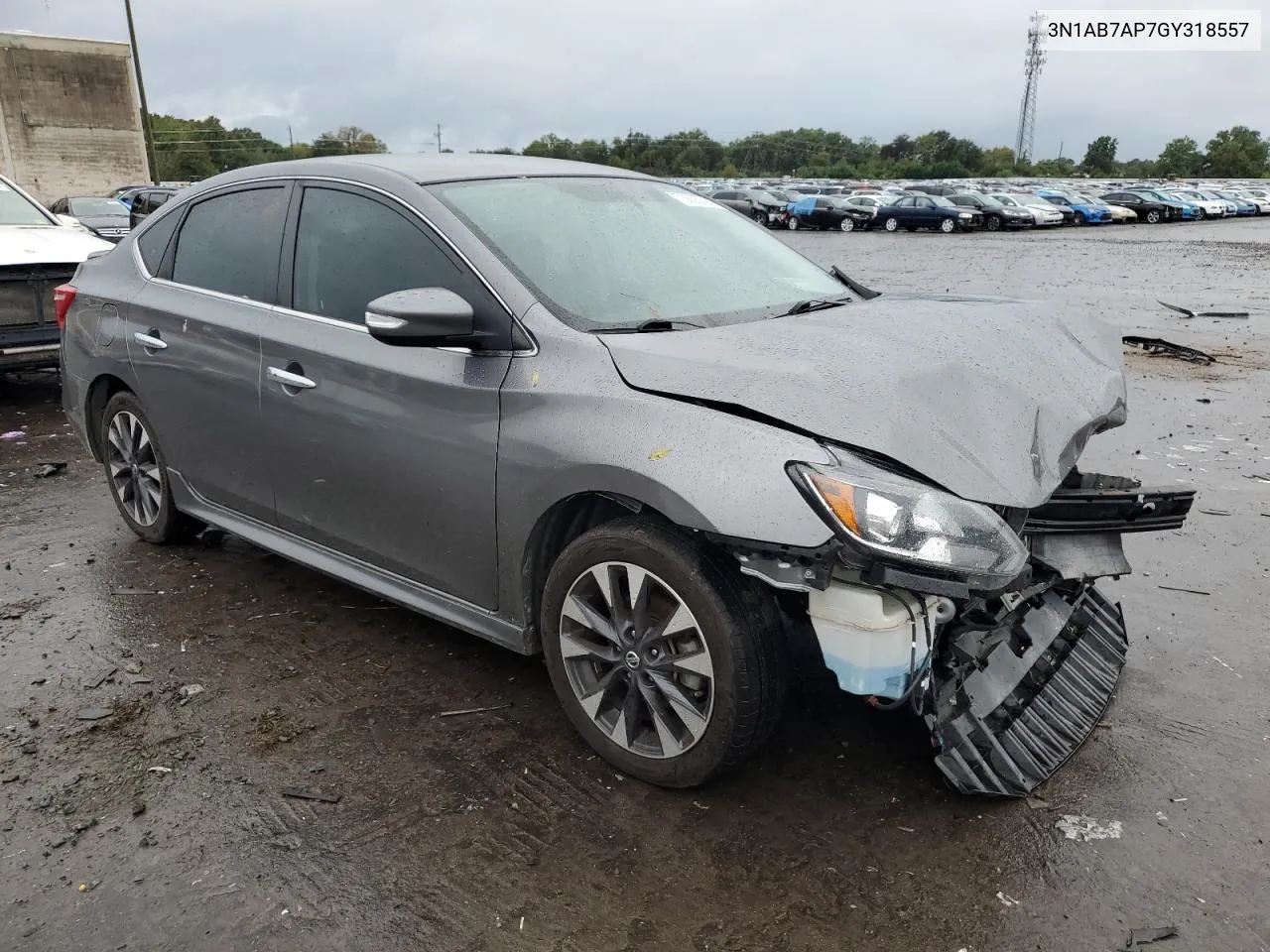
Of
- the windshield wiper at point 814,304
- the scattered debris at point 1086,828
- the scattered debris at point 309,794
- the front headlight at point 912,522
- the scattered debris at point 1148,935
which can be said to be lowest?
the scattered debris at point 309,794

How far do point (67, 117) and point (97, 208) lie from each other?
4049cm

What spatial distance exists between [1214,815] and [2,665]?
4165 millimetres

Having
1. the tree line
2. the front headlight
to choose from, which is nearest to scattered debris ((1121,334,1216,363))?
the front headlight

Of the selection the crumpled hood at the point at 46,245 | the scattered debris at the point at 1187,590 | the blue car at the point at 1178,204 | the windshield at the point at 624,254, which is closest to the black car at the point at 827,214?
the blue car at the point at 1178,204

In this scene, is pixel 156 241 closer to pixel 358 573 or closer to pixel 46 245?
pixel 358 573

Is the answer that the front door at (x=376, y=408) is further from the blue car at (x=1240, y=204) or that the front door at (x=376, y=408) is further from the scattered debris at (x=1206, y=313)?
the blue car at (x=1240, y=204)

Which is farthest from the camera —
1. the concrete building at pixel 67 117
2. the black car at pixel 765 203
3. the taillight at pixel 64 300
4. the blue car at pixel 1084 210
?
the concrete building at pixel 67 117

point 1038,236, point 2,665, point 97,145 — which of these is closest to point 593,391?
point 2,665

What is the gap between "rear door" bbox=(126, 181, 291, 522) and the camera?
3947 mm

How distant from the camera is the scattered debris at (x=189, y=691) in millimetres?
3568

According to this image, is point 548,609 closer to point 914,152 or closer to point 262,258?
→ point 262,258

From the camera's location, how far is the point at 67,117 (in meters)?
50.9

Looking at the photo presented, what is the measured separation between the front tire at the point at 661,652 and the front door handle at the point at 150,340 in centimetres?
239

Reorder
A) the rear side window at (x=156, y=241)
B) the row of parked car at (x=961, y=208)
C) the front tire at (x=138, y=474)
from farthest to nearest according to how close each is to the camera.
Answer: the row of parked car at (x=961, y=208) < the front tire at (x=138, y=474) < the rear side window at (x=156, y=241)
